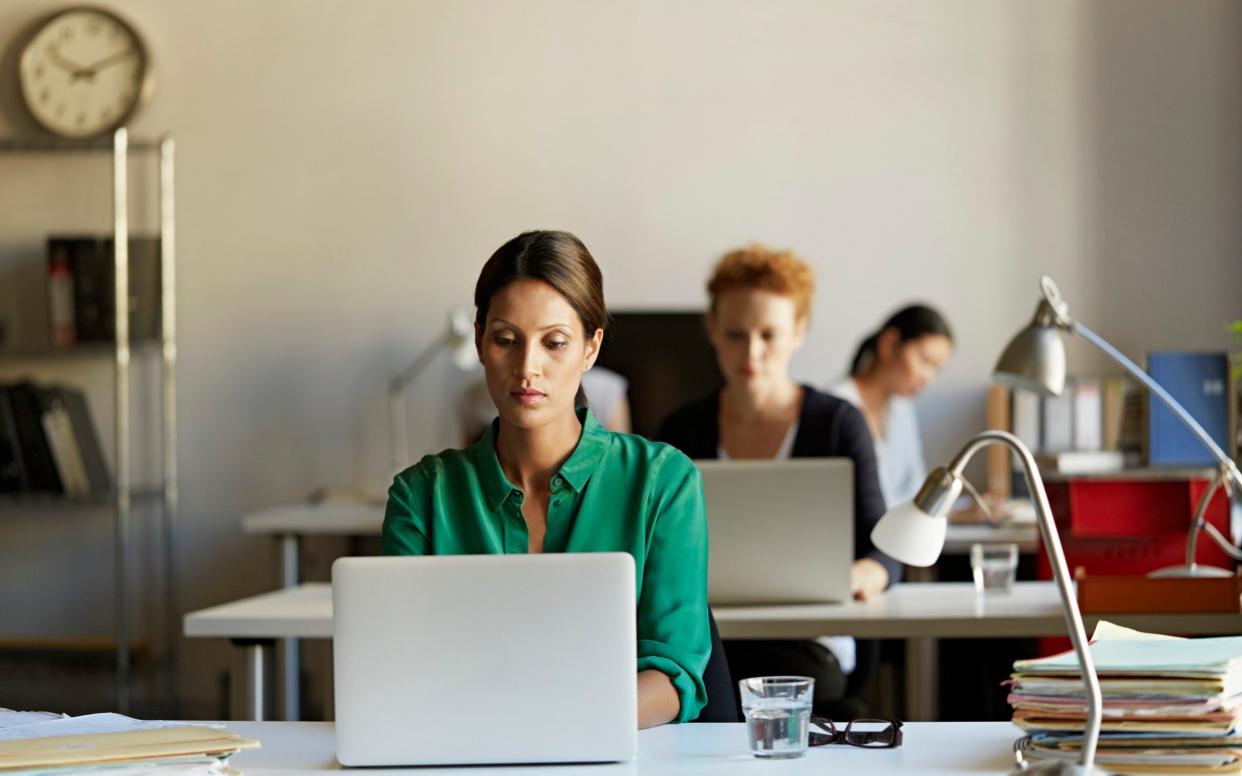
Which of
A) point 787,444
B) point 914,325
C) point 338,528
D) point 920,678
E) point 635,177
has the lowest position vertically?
point 920,678

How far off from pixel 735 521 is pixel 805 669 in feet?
1.17

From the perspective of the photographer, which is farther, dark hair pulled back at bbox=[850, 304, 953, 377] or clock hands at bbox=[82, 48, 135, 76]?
clock hands at bbox=[82, 48, 135, 76]

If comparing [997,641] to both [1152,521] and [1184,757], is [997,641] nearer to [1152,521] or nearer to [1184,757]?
[1152,521]

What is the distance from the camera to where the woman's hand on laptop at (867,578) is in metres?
2.81

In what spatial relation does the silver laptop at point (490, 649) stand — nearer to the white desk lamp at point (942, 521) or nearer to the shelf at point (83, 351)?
the white desk lamp at point (942, 521)

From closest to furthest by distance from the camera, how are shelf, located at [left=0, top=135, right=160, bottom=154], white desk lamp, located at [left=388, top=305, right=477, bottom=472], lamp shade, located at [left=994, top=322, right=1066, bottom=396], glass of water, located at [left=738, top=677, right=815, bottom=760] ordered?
glass of water, located at [left=738, top=677, right=815, bottom=760] → lamp shade, located at [left=994, top=322, right=1066, bottom=396] → shelf, located at [left=0, top=135, right=160, bottom=154] → white desk lamp, located at [left=388, top=305, right=477, bottom=472]

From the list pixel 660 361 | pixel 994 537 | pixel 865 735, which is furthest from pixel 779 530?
pixel 660 361

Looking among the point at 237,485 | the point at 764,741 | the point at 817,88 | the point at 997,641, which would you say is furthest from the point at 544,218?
the point at 764,741

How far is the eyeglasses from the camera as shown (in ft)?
5.10

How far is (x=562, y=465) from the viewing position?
6.31 feet

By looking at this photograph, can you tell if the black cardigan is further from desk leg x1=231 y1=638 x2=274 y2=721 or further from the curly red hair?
desk leg x1=231 y1=638 x2=274 y2=721

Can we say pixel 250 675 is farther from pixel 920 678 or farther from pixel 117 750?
pixel 117 750

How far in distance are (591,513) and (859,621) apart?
0.85m

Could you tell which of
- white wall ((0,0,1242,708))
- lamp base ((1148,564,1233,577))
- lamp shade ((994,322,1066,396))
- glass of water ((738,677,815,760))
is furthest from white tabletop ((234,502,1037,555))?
glass of water ((738,677,815,760))
